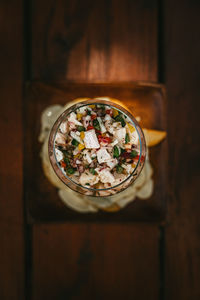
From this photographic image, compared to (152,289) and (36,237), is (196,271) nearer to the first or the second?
(152,289)

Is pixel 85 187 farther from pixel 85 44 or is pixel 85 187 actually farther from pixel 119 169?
pixel 85 44

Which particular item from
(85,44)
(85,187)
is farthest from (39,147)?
(85,44)

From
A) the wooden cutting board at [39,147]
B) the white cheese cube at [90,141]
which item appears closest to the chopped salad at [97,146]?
the white cheese cube at [90,141]

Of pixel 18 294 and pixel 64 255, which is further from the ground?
pixel 64 255

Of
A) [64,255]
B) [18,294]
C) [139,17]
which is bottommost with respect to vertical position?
[18,294]

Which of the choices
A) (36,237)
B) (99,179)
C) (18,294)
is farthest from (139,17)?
(18,294)

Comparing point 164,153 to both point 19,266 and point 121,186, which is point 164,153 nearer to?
point 121,186

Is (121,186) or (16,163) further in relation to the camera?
(16,163)
